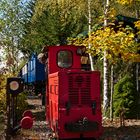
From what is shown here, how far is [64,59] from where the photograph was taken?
11.5 metres

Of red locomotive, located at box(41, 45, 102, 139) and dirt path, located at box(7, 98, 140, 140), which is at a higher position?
red locomotive, located at box(41, 45, 102, 139)

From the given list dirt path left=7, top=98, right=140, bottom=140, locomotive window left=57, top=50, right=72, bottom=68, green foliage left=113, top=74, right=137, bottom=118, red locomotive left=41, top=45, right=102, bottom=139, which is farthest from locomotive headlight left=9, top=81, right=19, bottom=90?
green foliage left=113, top=74, right=137, bottom=118

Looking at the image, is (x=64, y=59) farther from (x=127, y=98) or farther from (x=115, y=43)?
(x=127, y=98)

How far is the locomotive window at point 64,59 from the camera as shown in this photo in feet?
37.3

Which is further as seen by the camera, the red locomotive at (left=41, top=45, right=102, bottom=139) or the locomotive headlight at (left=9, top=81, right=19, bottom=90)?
the red locomotive at (left=41, top=45, right=102, bottom=139)

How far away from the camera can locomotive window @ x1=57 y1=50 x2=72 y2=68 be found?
37.3ft

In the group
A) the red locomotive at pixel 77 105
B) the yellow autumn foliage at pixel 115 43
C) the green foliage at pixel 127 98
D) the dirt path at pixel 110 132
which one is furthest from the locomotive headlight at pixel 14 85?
the green foliage at pixel 127 98

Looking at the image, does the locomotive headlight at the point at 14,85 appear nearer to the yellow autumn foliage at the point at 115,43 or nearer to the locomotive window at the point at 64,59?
the locomotive window at the point at 64,59

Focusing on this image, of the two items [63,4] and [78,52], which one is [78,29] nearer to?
[63,4]

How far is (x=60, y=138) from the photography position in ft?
32.2

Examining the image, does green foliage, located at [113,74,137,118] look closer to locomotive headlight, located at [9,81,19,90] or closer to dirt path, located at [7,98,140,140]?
dirt path, located at [7,98,140,140]

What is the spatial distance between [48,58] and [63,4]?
7.12 m

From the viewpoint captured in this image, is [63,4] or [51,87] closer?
[51,87]

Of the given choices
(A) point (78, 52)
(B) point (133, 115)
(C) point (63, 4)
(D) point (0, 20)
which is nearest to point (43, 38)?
(D) point (0, 20)
